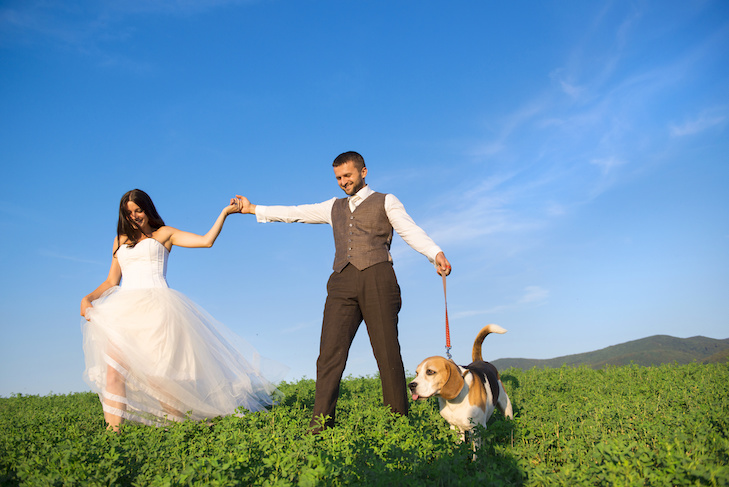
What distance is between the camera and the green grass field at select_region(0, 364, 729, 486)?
3.63 meters

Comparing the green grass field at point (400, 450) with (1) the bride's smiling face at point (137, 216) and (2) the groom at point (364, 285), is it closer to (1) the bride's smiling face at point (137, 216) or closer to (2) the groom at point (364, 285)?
(2) the groom at point (364, 285)

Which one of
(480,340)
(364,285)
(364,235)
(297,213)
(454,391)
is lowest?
(454,391)

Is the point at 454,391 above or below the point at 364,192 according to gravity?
below

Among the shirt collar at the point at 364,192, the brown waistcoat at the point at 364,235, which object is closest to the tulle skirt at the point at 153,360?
the brown waistcoat at the point at 364,235

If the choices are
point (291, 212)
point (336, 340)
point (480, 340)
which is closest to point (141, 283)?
point (291, 212)

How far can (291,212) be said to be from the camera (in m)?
6.83

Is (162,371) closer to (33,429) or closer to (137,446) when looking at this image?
(137,446)

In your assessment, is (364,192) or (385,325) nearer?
(385,325)

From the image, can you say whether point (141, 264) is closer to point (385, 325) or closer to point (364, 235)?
point (364, 235)

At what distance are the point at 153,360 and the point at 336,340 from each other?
2.34 m

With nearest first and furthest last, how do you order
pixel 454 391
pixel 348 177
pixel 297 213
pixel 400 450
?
pixel 400 450 < pixel 454 391 < pixel 348 177 < pixel 297 213

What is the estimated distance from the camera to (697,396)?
7309 mm

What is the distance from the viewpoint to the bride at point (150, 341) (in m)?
6.37

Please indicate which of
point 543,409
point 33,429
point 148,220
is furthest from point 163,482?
point 543,409
